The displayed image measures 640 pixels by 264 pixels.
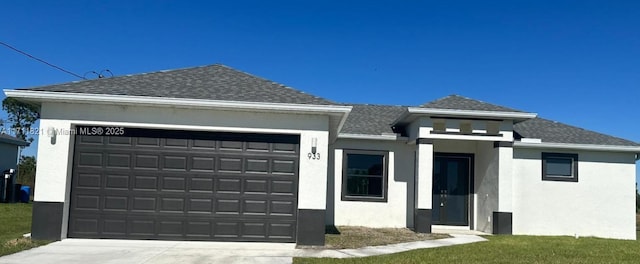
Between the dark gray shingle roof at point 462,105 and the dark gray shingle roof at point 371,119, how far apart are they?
1.98m

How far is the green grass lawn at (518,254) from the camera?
A: 9062mm

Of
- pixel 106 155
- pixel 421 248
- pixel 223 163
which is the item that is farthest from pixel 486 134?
pixel 106 155

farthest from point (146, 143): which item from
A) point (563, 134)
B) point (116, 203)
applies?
point (563, 134)

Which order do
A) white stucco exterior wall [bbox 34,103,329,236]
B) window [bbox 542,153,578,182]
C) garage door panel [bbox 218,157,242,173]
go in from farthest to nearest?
window [bbox 542,153,578,182]
garage door panel [bbox 218,157,242,173]
white stucco exterior wall [bbox 34,103,329,236]

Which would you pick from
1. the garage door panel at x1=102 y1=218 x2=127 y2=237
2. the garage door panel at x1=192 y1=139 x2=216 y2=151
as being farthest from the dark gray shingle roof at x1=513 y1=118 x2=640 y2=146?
the garage door panel at x1=102 y1=218 x2=127 y2=237

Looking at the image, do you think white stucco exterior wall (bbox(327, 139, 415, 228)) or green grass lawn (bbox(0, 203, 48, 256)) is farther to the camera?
white stucco exterior wall (bbox(327, 139, 415, 228))

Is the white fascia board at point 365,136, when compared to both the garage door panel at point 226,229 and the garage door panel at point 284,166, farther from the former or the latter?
the garage door panel at point 226,229

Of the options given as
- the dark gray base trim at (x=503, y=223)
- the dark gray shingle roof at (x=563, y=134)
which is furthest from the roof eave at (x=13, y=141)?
the dark gray shingle roof at (x=563, y=134)

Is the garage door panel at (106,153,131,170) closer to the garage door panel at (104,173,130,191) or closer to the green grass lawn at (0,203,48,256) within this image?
the garage door panel at (104,173,130,191)

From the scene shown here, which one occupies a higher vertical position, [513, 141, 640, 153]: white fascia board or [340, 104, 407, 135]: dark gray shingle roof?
[340, 104, 407, 135]: dark gray shingle roof

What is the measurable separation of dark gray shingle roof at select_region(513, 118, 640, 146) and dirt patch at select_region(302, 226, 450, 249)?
188 inches

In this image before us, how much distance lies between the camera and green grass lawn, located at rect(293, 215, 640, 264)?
9.06m

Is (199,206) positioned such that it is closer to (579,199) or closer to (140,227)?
(140,227)

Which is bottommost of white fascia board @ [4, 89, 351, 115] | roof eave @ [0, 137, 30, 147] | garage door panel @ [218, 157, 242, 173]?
garage door panel @ [218, 157, 242, 173]
